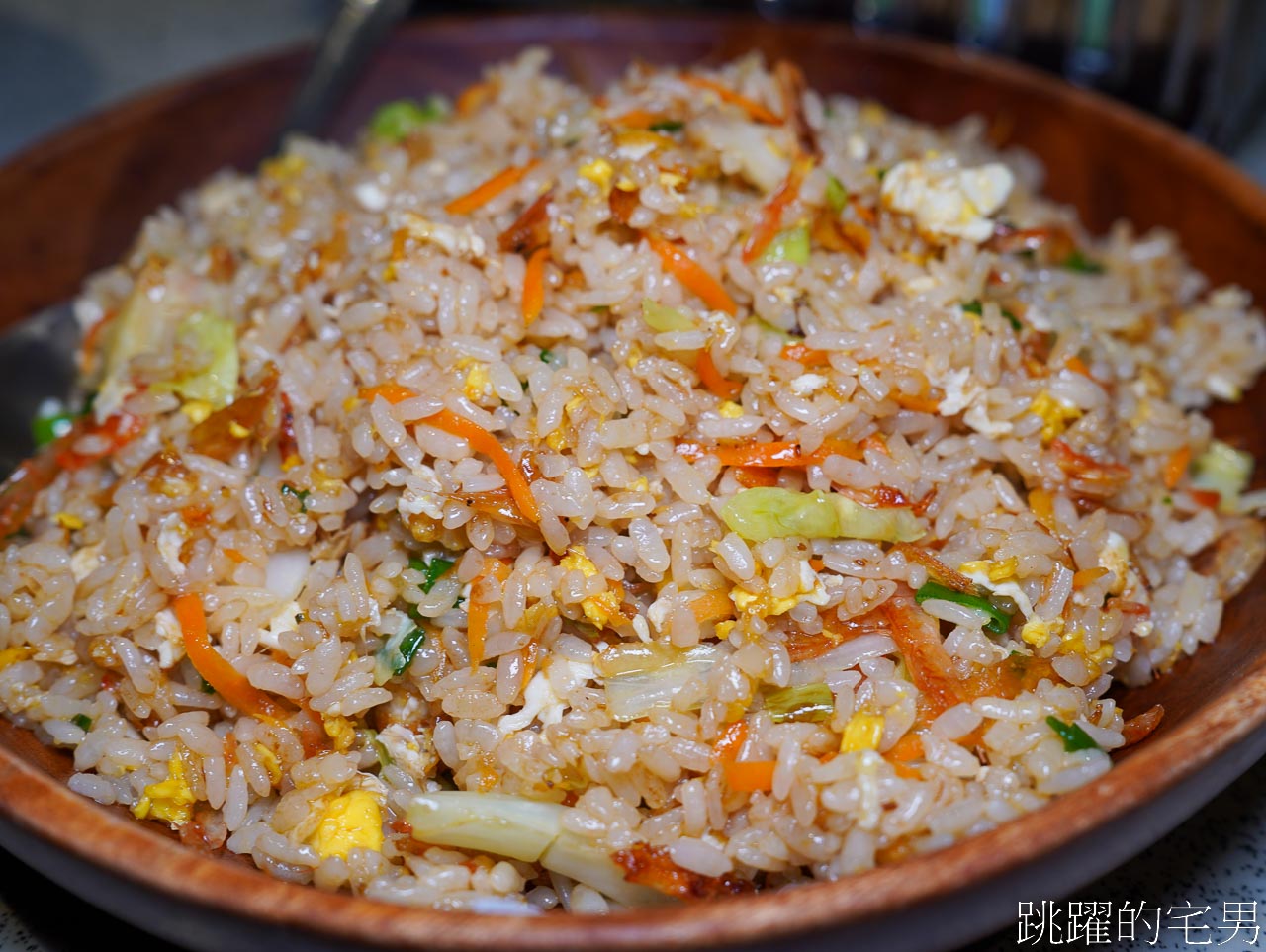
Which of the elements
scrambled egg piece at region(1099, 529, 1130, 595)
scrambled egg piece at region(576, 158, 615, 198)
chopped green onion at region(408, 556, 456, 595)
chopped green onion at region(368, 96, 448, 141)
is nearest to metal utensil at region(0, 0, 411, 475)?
chopped green onion at region(368, 96, 448, 141)

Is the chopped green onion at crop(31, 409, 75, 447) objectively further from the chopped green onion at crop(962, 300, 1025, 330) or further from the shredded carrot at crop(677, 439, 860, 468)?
the chopped green onion at crop(962, 300, 1025, 330)

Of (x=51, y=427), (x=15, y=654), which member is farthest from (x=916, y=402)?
(x=51, y=427)

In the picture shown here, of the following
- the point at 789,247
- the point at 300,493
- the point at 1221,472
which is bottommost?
the point at 1221,472

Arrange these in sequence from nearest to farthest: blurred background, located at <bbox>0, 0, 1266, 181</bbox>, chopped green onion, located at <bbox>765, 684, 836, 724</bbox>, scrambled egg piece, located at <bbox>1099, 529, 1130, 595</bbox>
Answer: chopped green onion, located at <bbox>765, 684, 836, 724</bbox>, scrambled egg piece, located at <bbox>1099, 529, 1130, 595</bbox>, blurred background, located at <bbox>0, 0, 1266, 181</bbox>

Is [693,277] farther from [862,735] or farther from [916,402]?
[862,735]

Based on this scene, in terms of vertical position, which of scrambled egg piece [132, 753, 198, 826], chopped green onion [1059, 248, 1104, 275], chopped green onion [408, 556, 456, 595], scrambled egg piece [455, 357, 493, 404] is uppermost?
scrambled egg piece [455, 357, 493, 404]

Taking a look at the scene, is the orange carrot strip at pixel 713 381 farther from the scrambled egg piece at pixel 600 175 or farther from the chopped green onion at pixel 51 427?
the chopped green onion at pixel 51 427

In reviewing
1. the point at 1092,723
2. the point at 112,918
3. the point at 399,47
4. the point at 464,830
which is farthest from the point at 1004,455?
the point at 399,47
